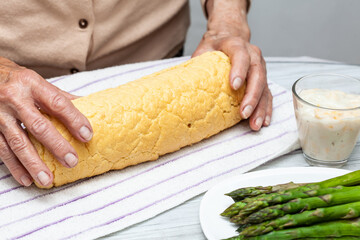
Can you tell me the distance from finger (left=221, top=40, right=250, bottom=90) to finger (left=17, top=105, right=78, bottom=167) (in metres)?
0.62

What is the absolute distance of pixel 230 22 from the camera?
206 centimetres

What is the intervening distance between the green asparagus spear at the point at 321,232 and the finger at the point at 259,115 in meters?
0.62

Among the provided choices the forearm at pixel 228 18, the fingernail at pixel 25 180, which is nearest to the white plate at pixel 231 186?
the fingernail at pixel 25 180

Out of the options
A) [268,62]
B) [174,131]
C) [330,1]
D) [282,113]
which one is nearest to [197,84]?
[174,131]

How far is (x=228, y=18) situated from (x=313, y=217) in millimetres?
1189

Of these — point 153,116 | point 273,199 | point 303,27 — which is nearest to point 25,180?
point 153,116

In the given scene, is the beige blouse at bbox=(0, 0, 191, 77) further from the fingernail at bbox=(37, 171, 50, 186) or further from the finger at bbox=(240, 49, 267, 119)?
the fingernail at bbox=(37, 171, 50, 186)

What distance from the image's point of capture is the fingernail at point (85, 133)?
135 centimetres

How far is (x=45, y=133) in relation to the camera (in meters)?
1.31

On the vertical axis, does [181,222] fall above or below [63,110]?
below

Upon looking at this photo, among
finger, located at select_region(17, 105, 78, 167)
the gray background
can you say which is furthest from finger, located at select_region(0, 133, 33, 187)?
the gray background

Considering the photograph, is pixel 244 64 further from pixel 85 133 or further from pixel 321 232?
pixel 321 232

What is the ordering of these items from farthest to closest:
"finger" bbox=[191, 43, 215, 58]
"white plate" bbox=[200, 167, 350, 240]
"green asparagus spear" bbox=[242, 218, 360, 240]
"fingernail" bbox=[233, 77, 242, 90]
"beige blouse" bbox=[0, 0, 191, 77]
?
"finger" bbox=[191, 43, 215, 58]
"beige blouse" bbox=[0, 0, 191, 77]
"fingernail" bbox=[233, 77, 242, 90]
"white plate" bbox=[200, 167, 350, 240]
"green asparagus spear" bbox=[242, 218, 360, 240]

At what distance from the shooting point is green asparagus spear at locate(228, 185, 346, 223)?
117 centimetres
